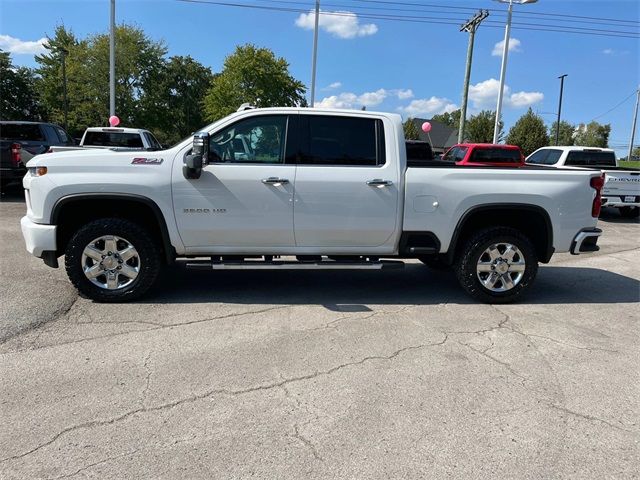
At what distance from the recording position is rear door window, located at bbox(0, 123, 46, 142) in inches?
485

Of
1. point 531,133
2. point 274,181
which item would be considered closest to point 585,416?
point 274,181

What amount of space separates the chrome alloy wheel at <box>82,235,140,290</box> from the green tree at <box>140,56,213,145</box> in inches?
1812

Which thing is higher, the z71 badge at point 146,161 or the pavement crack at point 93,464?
the z71 badge at point 146,161

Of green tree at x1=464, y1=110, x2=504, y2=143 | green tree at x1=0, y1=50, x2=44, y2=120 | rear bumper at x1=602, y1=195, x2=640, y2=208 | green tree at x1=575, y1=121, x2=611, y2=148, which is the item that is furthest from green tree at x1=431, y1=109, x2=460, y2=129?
rear bumper at x1=602, y1=195, x2=640, y2=208

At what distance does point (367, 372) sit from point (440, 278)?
128 inches

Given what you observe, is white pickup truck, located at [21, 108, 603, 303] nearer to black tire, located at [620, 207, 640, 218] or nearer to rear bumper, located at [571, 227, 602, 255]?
rear bumper, located at [571, 227, 602, 255]

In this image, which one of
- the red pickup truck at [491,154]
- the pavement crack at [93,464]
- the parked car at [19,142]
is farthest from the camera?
the red pickup truck at [491,154]

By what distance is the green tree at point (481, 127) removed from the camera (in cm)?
4947

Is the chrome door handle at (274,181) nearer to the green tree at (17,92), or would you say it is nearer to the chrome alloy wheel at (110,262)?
the chrome alloy wheel at (110,262)

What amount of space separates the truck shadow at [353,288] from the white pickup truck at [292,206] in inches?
17.6

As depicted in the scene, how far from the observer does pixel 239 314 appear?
188 inches

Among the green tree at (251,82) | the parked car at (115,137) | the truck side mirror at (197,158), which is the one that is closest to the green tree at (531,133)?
the green tree at (251,82)

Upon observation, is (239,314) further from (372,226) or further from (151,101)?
(151,101)

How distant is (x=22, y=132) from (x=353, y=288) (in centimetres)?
1108
